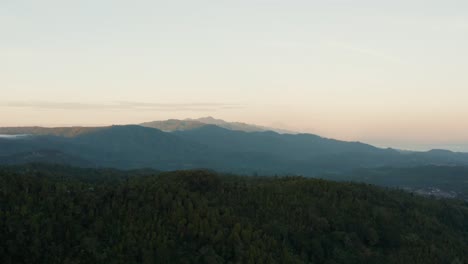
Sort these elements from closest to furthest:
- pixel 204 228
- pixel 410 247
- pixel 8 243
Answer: pixel 8 243, pixel 204 228, pixel 410 247

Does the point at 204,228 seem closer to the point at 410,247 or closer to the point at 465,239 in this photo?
the point at 410,247

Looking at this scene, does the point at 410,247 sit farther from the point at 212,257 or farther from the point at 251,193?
the point at 212,257

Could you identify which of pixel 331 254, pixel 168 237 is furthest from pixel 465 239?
pixel 168 237

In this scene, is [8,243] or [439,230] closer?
[8,243]

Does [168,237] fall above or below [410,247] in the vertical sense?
above

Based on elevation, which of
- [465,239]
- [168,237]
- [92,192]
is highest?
[92,192]

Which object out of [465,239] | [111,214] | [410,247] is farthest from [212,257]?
[465,239]

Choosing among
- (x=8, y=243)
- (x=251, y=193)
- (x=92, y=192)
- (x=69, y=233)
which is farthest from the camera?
(x=251, y=193)
